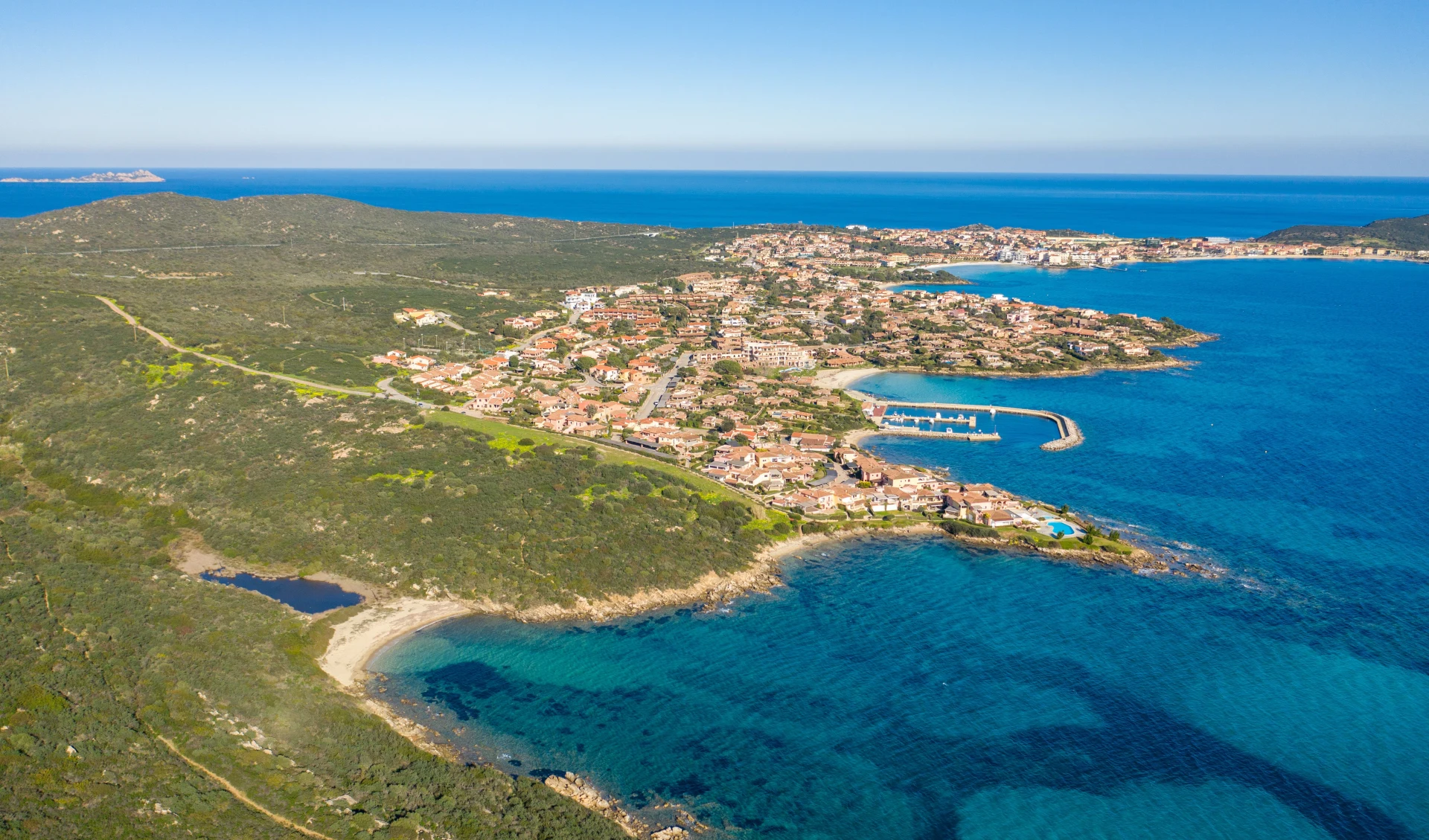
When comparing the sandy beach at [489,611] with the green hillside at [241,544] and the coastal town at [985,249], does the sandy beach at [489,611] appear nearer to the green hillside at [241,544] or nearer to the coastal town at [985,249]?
the green hillside at [241,544]

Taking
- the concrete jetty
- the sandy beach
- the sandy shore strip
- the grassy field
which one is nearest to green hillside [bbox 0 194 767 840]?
the grassy field

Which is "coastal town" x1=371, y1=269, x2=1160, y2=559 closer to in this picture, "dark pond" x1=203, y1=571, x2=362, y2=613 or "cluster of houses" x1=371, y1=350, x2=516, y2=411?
"cluster of houses" x1=371, y1=350, x2=516, y2=411

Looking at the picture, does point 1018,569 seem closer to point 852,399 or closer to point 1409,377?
point 852,399

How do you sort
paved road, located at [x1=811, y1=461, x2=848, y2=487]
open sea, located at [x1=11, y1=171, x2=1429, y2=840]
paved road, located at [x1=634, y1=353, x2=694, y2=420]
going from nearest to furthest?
open sea, located at [x1=11, y1=171, x2=1429, y2=840]
paved road, located at [x1=811, y1=461, x2=848, y2=487]
paved road, located at [x1=634, y1=353, x2=694, y2=420]

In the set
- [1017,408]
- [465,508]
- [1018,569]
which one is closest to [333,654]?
[465,508]

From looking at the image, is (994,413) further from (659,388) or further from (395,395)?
(395,395)
